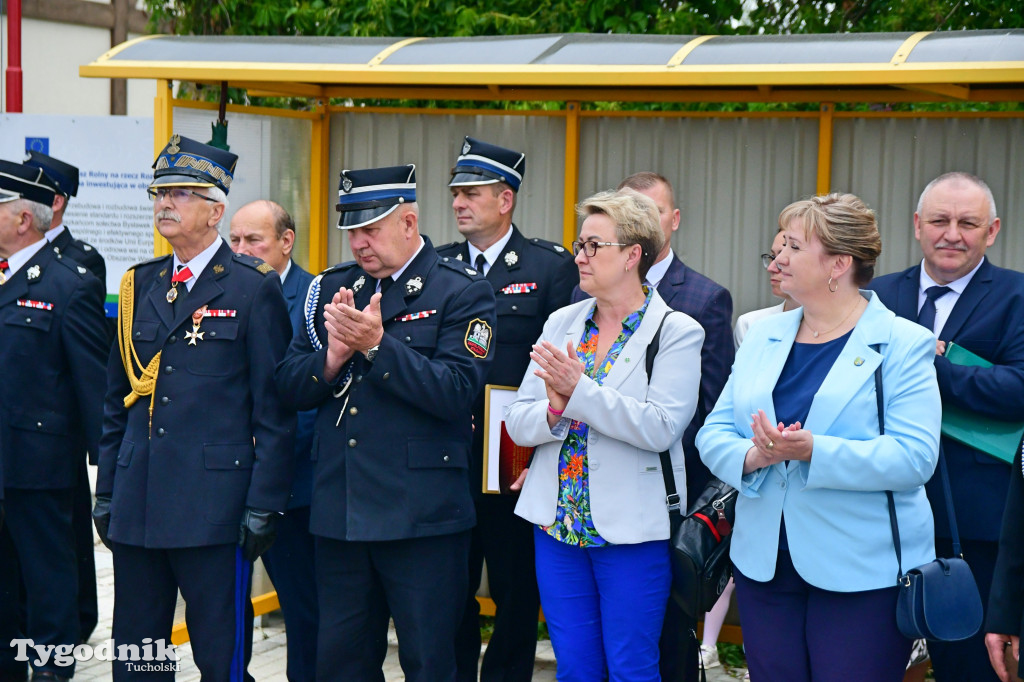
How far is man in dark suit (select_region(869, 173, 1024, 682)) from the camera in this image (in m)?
4.03

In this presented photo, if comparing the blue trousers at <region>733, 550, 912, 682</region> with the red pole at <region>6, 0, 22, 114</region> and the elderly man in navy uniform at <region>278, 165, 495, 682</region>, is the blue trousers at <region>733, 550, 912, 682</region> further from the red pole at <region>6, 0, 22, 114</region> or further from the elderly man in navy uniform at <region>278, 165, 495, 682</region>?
the red pole at <region>6, 0, 22, 114</region>

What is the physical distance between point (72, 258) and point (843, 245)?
3.37m

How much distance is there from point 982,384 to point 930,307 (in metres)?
0.40

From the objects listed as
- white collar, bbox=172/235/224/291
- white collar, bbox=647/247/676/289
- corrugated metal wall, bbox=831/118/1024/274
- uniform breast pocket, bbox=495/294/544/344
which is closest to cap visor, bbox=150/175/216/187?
white collar, bbox=172/235/224/291

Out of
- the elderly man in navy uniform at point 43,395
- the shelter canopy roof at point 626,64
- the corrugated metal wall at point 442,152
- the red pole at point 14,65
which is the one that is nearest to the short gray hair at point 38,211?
the elderly man in navy uniform at point 43,395

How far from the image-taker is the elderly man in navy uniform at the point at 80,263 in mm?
5402

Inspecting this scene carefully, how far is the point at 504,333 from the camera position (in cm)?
502

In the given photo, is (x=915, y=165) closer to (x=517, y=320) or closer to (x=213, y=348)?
(x=517, y=320)

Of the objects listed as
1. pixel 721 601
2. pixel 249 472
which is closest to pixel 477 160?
pixel 249 472

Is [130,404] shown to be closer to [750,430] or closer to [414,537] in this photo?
[414,537]

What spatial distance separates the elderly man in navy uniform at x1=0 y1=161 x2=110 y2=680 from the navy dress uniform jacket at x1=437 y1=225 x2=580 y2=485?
162 centimetres

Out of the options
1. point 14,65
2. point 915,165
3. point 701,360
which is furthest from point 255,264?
point 14,65

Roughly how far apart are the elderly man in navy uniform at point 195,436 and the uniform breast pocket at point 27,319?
2.62 ft

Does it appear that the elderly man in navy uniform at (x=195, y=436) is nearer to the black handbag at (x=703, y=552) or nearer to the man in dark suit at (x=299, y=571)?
the man in dark suit at (x=299, y=571)
